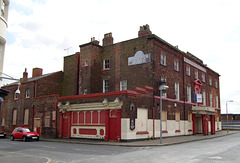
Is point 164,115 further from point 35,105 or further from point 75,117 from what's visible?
point 35,105

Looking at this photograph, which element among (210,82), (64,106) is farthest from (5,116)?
(210,82)

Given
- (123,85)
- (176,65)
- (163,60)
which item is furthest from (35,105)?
(176,65)

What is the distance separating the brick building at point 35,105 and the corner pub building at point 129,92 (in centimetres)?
156

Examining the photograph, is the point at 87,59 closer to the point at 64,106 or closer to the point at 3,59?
the point at 64,106

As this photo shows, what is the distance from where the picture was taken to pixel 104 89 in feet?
102

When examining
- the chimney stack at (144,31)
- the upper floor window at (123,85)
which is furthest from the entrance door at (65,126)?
the chimney stack at (144,31)

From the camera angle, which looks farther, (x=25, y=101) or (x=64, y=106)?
(x=25, y=101)

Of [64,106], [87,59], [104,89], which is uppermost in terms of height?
[87,59]

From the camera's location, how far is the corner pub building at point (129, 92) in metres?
23.1

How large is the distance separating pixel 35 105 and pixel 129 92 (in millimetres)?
15499

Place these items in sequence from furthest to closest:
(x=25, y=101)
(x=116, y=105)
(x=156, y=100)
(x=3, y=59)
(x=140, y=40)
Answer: (x=25, y=101)
(x=140, y=40)
(x=156, y=100)
(x=116, y=105)
(x=3, y=59)

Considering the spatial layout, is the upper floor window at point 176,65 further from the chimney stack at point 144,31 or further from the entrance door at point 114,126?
the entrance door at point 114,126

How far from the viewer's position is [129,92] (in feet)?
73.3

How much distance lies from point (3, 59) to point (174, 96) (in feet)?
71.2
